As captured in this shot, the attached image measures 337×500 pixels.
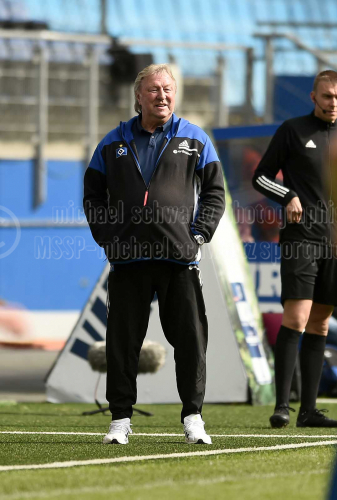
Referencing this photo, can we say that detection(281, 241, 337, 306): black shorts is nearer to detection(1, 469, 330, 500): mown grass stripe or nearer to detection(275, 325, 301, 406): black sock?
detection(275, 325, 301, 406): black sock

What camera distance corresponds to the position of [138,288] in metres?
4.36

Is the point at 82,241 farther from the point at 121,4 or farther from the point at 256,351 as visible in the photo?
the point at 256,351

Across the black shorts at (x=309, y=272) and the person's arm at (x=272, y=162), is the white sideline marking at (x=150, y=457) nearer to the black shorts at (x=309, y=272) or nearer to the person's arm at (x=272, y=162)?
the black shorts at (x=309, y=272)

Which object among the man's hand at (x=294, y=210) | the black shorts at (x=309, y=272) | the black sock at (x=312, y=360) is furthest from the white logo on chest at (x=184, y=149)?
the black sock at (x=312, y=360)

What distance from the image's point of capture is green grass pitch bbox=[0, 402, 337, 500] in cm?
296

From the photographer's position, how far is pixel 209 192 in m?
4.44

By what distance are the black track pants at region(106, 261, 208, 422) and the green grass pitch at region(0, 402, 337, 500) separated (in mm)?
231

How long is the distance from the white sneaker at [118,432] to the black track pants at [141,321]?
33mm

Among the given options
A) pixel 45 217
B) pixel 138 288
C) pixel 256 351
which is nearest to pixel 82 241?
pixel 45 217

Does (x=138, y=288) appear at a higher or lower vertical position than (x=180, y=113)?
lower

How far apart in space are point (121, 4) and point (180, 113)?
367 cm

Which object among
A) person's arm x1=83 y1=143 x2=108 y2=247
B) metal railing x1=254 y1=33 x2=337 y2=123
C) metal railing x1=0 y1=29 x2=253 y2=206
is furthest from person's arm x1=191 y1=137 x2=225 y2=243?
metal railing x1=0 y1=29 x2=253 y2=206

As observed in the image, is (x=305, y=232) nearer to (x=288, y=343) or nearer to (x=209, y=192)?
(x=288, y=343)

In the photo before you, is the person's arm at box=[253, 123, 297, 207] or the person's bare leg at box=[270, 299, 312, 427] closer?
the person's bare leg at box=[270, 299, 312, 427]
